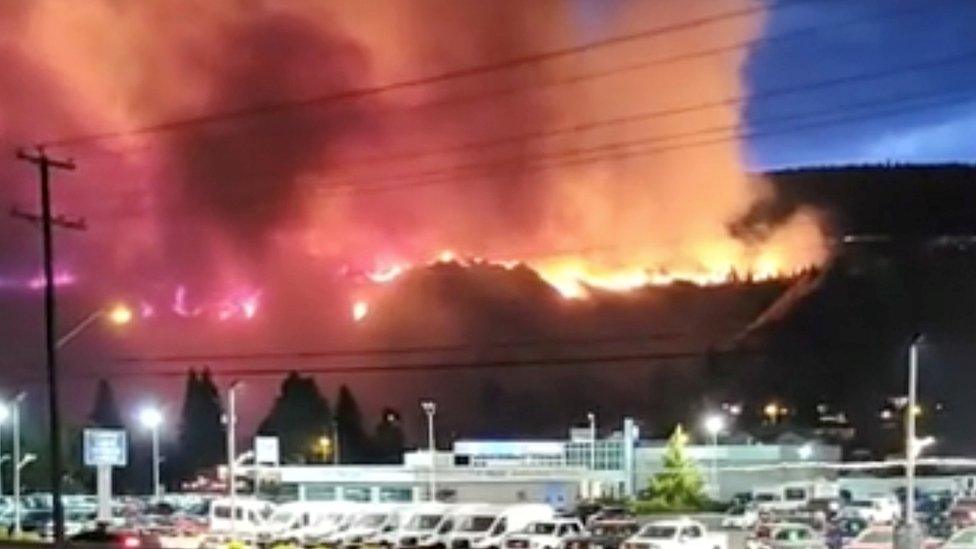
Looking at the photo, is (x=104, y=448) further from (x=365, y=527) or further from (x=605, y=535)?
(x=605, y=535)

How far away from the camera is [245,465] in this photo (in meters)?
90.0

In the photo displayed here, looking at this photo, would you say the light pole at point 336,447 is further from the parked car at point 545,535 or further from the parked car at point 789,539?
the parked car at point 789,539

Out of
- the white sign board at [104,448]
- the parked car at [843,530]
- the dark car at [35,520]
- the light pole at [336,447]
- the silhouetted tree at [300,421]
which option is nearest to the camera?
the parked car at [843,530]

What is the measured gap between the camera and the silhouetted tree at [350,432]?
4277 inches

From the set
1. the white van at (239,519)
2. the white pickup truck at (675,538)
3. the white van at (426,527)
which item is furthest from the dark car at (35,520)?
the white pickup truck at (675,538)

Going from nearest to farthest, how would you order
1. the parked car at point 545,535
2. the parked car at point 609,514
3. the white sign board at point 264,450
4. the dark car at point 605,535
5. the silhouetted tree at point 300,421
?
1. the dark car at point 605,535
2. the parked car at point 545,535
3. the parked car at point 609,514
4. the white sign board at point 264,450
5. the silhouetted tree at point 300,421

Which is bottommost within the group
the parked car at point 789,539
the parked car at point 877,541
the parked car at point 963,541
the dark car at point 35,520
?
the dark car at point 35,520

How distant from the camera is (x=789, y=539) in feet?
137

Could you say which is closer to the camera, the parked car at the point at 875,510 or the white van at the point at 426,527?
the white van at the point at 426,527

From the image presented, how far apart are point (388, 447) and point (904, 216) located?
51.6m

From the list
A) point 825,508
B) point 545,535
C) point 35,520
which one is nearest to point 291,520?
point 35,520

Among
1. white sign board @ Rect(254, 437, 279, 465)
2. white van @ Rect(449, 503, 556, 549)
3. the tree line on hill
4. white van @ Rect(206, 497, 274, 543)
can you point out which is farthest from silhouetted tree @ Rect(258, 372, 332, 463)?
white van @ Rect(449, 503, 556, 549)

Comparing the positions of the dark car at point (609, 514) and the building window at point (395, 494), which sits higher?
the dark car at point (609, 514)

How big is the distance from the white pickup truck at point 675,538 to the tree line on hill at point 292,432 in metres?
63.7
